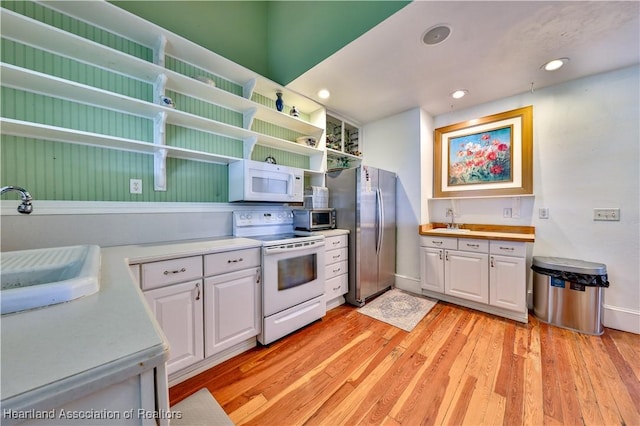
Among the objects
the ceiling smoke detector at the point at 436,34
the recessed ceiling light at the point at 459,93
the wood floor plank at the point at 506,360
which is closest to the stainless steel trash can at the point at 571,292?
the wood floor plank at the point at 506,360

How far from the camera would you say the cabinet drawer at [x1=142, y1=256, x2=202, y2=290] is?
4.52 feet

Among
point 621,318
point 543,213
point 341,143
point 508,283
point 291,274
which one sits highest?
point 341,143

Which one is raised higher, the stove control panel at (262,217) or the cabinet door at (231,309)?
the stove control panel at (262,217)

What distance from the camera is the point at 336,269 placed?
2615 millimetres

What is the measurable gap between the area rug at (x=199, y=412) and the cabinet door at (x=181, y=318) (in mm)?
220

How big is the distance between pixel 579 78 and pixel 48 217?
4.57 m

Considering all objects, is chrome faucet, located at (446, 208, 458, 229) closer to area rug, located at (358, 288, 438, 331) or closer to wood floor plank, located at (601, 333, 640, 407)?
area rug, located at (358, 288, 438, 331)

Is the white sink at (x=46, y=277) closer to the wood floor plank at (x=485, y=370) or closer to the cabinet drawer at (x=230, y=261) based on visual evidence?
the cabinet drawer at (x=230, y=261)

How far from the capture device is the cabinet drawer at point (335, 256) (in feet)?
8.25

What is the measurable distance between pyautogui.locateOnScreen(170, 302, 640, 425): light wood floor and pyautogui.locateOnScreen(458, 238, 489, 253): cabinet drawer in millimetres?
746

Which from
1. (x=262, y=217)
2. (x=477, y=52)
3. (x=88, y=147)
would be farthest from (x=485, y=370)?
(x=88, y=147)

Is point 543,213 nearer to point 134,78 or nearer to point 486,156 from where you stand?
A: point 486,156

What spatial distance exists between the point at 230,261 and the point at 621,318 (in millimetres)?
3480

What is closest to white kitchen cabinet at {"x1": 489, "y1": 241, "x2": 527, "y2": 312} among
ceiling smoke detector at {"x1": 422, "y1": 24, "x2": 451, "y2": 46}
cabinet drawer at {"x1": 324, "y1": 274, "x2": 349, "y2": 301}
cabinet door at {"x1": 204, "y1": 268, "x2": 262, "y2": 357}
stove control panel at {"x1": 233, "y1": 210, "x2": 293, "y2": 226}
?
cabinet drawer at {"x1": 324, "y1": 274, "x2": 349, "y2": 301}
